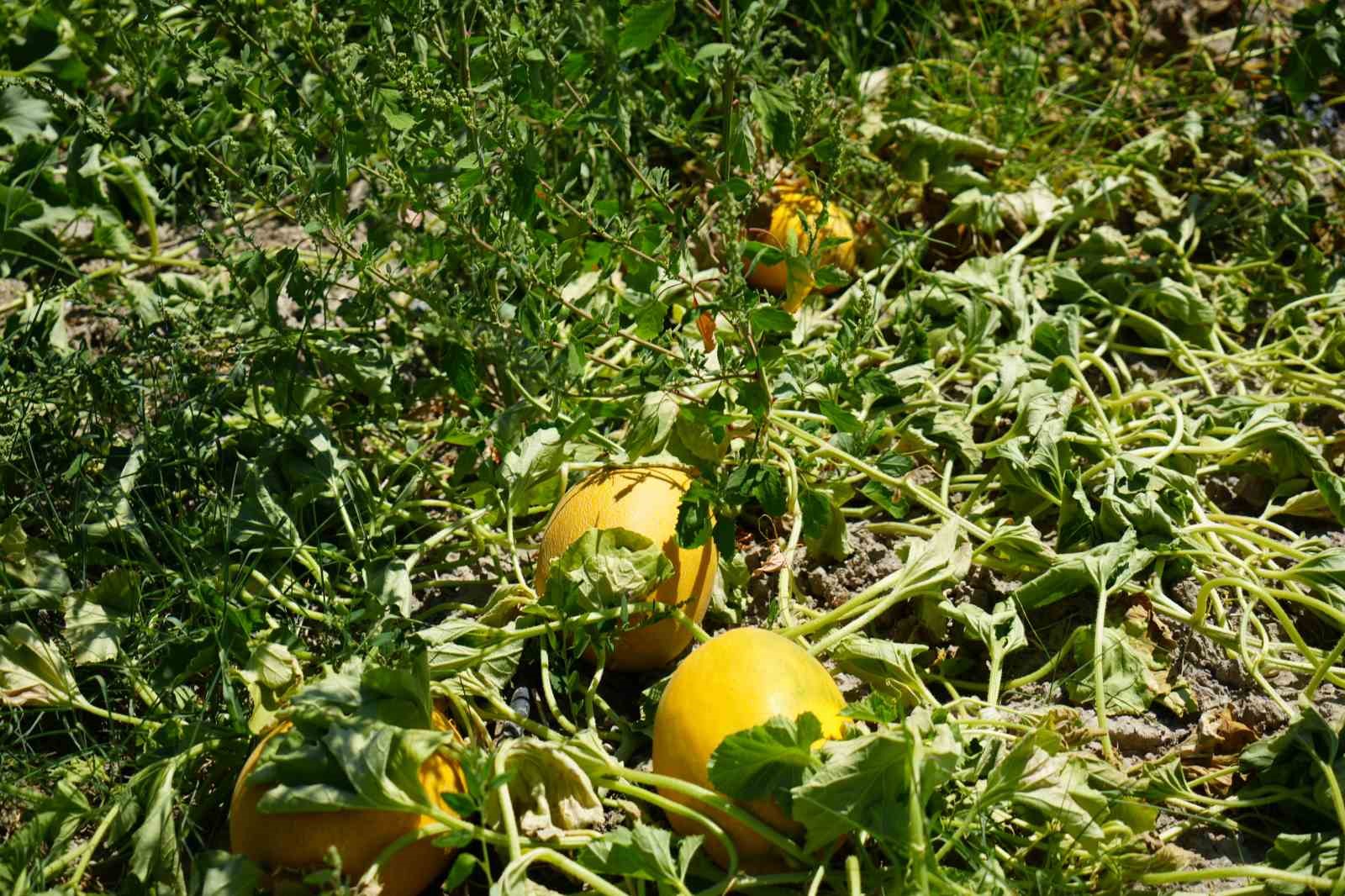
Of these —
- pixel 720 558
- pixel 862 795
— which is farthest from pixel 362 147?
pixel 862 795

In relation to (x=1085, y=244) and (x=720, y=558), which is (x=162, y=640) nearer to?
(x=720, y=558)

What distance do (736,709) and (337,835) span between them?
571 millimetres

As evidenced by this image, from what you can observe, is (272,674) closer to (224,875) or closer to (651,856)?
(224,875)

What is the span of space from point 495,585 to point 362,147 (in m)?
0.84

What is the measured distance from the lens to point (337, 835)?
1673 millimetres

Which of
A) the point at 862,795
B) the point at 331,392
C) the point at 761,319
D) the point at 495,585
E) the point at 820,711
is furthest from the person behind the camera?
the point at 331,392

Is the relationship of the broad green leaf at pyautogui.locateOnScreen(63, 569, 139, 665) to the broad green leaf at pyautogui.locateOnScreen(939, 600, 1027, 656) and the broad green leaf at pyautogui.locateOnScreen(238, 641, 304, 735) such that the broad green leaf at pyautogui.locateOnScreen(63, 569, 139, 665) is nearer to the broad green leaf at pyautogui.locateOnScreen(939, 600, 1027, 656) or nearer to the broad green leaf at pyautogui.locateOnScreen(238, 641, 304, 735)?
the broad green leaf at pyautogui.locateOnScreen(238, 641, 304, 735)

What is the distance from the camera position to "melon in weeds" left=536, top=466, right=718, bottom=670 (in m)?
2.06

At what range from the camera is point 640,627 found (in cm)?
206

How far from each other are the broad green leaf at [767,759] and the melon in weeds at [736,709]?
0.15 feet

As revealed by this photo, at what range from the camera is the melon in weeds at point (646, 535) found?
6.76ft

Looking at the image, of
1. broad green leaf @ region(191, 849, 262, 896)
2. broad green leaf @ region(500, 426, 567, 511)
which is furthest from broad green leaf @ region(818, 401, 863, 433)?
broad green leaf @ region(191, 849, 262, 896)

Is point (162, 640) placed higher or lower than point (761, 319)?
lower

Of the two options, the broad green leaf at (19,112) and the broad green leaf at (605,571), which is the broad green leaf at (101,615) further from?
the broad green leaf at (19,112)
